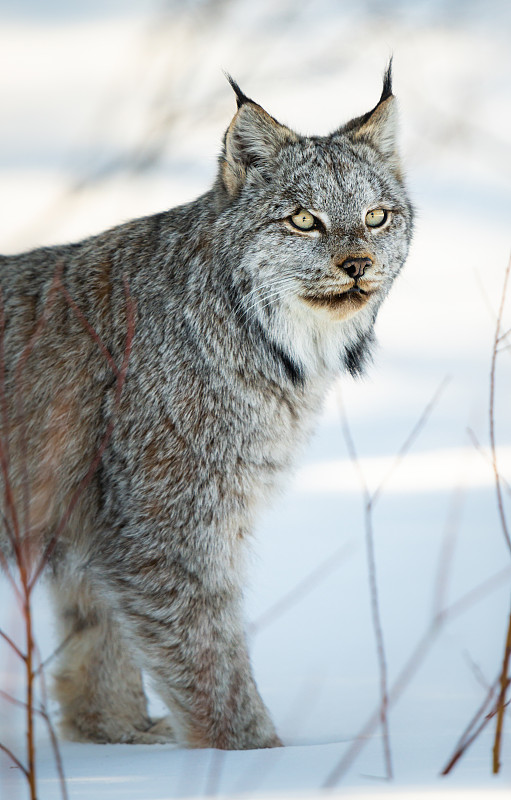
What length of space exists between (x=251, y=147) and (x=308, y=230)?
17.2 inches

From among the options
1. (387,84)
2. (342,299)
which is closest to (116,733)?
(342,299)

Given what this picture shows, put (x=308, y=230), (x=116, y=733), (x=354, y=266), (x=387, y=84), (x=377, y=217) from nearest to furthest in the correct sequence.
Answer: (x=354, y=266)
(x=308, y=230)
(x=377, y=217)
(x=387, y=84)
(x=116, y=733)

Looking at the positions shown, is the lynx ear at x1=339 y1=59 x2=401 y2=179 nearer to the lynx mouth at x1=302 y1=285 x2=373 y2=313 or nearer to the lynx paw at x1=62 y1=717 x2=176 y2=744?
the lynx mouth at x1=302 y1=285 x2=373 y2=313

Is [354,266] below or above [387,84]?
below

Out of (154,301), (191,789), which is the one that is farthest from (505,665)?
(154,301)

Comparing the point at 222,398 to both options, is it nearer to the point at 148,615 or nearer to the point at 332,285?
the point at 332,285

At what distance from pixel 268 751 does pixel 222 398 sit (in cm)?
123

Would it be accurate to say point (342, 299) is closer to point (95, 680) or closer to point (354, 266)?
point (354, 266)

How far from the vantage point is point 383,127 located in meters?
3.86

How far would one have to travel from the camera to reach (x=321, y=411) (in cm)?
389

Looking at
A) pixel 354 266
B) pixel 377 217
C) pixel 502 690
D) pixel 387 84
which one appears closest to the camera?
pixel 502 690

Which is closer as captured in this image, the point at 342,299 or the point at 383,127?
the point at 342,299

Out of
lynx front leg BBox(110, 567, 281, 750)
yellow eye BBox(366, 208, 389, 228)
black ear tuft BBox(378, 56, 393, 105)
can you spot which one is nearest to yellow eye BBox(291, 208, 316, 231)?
yellow eye BBox(366, 208, 389, 228)

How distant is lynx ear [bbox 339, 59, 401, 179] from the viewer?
Answer: 3.82 metres
